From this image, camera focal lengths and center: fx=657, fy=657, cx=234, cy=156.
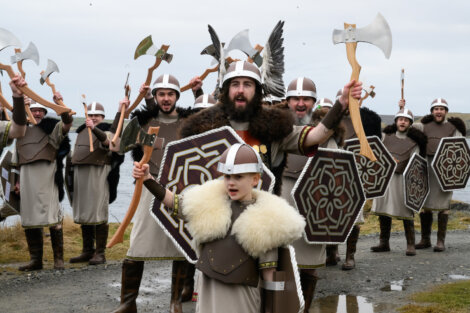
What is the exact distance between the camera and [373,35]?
12.9 ft

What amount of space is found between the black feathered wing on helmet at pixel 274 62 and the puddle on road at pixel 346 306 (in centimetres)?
207

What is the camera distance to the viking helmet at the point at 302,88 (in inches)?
227

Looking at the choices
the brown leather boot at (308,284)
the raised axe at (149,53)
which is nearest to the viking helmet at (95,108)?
the raised axe at (149,53)

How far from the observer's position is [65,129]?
7.62 m

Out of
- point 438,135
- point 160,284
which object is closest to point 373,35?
point 160,284

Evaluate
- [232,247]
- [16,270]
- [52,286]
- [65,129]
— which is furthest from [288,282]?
[16,270]

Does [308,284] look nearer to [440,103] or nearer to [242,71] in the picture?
[242,71]

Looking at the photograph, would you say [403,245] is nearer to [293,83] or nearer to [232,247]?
[293,83]

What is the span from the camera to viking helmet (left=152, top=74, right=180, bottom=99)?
5.85 metres

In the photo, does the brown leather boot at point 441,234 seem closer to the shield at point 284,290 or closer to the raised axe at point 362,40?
the raised axe at point 362,40

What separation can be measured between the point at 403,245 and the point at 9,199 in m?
6.05

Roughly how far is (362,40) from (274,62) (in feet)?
5.49

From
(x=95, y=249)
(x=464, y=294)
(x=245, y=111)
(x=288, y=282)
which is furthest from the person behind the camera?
(x=95, y=249)

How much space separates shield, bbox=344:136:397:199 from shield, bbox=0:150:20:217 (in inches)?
165
